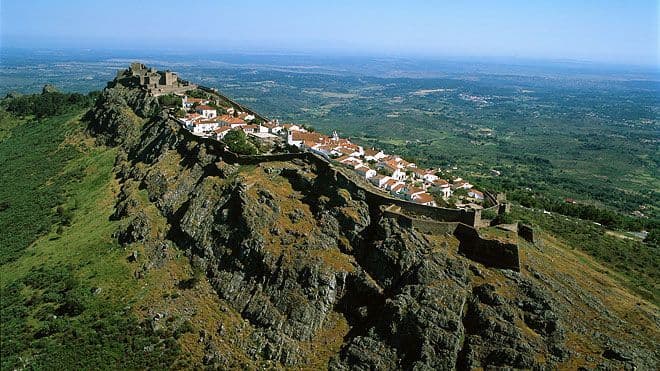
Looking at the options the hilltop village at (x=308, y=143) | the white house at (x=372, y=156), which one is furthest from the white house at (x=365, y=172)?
the white house at (x=372, y=156)

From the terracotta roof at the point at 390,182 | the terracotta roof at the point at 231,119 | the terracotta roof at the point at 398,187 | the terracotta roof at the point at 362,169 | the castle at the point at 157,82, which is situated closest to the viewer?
the terracotta roof at the point at 398,187

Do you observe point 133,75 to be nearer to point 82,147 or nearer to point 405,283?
point 82,147

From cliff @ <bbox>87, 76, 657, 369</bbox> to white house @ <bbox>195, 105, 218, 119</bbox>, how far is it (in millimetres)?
20935

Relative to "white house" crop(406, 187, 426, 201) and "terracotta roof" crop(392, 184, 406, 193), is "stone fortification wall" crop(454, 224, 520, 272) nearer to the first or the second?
"white house" crop(406, 187, 426, 201)

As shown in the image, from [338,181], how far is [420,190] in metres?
10.0

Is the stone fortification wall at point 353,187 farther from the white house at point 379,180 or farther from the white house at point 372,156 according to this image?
the white house at point 372,156

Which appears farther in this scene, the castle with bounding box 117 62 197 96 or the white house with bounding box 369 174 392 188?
the castle with bounding box 117 62 197 96

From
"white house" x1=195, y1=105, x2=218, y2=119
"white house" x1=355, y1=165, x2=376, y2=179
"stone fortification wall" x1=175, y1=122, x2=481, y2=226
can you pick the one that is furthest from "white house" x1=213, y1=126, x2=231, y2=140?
"white house" x1=355, y1=165, x2=376, y2=179

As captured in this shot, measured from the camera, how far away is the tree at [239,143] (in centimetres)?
5244

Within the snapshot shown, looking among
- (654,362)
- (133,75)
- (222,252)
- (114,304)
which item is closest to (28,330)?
(114,304)

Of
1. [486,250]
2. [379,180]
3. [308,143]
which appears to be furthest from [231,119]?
[486,250]

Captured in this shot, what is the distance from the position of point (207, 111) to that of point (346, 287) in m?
39.7

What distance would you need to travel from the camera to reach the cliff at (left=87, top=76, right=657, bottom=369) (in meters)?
33.6

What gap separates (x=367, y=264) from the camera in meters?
39.8
